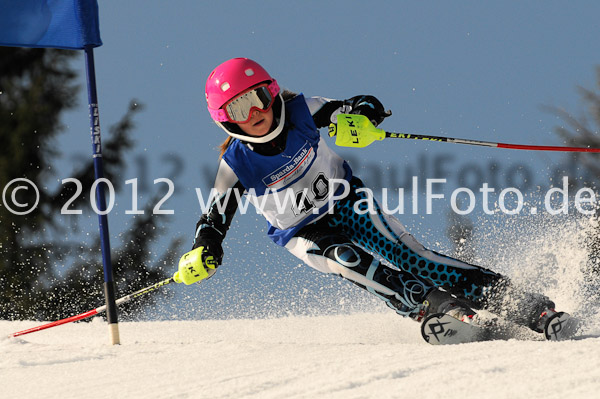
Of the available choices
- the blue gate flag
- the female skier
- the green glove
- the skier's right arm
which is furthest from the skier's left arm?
the blue gate flag

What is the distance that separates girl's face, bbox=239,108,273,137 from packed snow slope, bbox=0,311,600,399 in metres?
1.08

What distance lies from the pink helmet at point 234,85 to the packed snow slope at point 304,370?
1105 millimetres

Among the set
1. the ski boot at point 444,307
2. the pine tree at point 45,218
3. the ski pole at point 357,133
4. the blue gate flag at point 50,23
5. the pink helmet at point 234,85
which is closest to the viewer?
the ski boot at point 444,307

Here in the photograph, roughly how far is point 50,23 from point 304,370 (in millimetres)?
3201

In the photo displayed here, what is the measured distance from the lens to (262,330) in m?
4.89

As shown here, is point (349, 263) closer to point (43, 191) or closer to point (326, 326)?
point (326, 326)

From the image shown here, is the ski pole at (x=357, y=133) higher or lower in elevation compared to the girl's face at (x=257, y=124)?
lower

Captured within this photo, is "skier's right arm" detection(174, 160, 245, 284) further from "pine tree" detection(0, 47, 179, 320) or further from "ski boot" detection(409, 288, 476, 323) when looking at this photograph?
"pine tree" detection(0, 47, 179, 320)

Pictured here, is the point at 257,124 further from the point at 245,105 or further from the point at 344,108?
the point at 344,108

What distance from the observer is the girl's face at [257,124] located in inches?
142

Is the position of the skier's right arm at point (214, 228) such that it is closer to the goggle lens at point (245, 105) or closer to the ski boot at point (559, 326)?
the goggle lens at point (245, 105)

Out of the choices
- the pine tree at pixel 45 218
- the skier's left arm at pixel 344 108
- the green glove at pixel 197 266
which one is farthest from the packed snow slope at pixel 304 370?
the pine tree at pixel 45 218

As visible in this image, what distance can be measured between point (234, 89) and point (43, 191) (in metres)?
9.81

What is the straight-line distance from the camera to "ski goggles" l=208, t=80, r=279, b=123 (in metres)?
3.58
